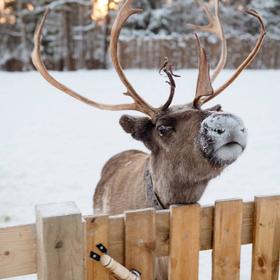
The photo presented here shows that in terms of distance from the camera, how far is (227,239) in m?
2.39

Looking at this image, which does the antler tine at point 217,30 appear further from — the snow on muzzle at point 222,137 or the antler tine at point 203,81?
the snow on muzzle at point 222,137

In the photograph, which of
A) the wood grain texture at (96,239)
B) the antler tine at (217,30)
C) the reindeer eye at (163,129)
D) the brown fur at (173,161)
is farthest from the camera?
the antler tine at (217,30)

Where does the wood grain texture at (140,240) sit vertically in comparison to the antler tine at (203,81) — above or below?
below

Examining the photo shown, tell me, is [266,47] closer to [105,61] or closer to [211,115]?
[105,61]

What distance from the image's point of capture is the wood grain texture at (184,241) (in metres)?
2.25

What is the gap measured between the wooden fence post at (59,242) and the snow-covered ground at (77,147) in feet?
7.16

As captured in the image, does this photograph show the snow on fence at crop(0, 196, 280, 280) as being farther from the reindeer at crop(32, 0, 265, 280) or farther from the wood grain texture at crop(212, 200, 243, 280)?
the reindeer at crop(32, 0, 265, 280)

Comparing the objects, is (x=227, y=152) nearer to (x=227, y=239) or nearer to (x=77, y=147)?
(x=227, y=239)

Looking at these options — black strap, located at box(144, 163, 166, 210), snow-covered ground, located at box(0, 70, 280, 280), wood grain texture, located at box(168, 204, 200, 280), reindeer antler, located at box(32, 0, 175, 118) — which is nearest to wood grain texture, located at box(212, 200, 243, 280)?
wood grain texture, located at box(168, 204, 200, 280)

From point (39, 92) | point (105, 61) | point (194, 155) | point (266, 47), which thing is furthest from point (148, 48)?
point (194, 155)

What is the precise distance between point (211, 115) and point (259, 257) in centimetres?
87

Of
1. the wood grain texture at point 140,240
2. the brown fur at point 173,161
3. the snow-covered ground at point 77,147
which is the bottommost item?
the snow-covered ground at point 77,147

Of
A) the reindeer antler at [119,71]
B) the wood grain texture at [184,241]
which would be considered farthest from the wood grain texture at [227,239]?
the reindeer antler at [119,71]

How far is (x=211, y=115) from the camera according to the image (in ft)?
7.86
